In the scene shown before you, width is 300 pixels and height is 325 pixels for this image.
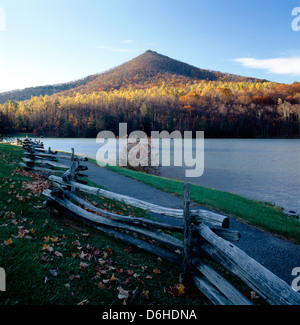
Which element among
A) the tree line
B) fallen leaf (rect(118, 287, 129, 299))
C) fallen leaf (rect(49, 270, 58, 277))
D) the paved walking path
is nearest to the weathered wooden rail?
fallen leaf (rect(118, 287, 129, 299))

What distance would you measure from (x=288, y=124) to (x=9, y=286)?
373 feet

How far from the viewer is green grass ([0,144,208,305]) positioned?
135 inches

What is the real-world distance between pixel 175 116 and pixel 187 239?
103074 millimetres

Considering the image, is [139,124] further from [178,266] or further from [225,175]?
[178,266]

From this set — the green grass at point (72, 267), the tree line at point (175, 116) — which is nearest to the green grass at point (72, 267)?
the green grass at point (72, 267)

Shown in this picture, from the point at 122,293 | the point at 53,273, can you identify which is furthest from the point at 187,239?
the point at 53,273

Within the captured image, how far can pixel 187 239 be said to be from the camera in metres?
3.92

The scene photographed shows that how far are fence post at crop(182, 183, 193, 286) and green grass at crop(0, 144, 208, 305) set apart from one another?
0.26 meters

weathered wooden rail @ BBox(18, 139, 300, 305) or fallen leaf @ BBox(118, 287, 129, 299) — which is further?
fallen leaf @ BBox(118, 287, 129, 299)

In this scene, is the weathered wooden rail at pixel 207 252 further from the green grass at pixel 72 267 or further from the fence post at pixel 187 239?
the green grass at pixel 72 267

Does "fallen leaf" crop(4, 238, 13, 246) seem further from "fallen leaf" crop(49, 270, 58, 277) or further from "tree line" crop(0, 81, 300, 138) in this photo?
"tree line" crop(0, 81, 300, 138)

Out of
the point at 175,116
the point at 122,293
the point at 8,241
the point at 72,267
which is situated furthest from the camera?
the point at 175,116

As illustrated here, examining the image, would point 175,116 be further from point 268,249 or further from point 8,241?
point 8,241

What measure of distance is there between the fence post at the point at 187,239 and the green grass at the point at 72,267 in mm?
259
